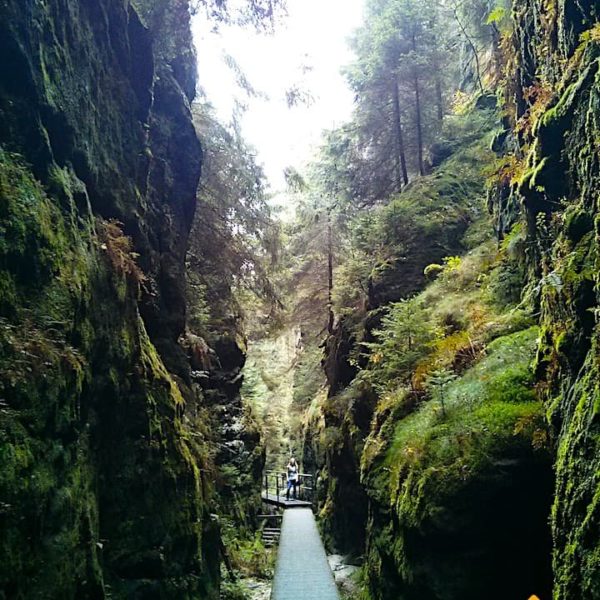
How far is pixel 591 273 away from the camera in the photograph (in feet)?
17.6

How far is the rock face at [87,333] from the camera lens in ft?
15.1

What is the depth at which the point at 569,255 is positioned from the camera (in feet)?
19.4

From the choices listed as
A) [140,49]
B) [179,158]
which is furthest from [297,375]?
[140,49]

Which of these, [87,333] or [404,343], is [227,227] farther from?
[87,333]

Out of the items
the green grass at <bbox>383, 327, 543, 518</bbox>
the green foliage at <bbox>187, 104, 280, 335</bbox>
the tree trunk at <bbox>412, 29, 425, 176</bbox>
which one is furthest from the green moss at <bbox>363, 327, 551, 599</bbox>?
the tree trunk at <bbox>412, 29, 425, 176</bbox>

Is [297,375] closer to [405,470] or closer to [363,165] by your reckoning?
[363,165]

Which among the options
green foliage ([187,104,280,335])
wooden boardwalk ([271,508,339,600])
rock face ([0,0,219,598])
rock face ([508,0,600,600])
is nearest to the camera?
rock face ([0,0,219,598])

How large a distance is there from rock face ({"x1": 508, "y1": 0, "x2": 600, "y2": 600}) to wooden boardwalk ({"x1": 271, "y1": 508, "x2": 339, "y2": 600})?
5.71 m

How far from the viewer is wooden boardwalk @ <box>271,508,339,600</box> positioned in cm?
964

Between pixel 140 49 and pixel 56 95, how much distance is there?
4.38 meters

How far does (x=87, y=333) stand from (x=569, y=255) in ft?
17.9

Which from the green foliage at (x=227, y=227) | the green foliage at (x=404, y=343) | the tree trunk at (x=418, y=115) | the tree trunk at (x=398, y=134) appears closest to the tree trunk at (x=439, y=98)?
the tree trunk at (x=418, y=115)

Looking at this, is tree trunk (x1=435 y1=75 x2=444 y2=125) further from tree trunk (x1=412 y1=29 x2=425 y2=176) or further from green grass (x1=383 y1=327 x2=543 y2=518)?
green grass (x1=383 y1=327 x2=543 y2=518)

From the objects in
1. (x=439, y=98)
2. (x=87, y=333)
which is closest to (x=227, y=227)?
(x=87, y=333)
